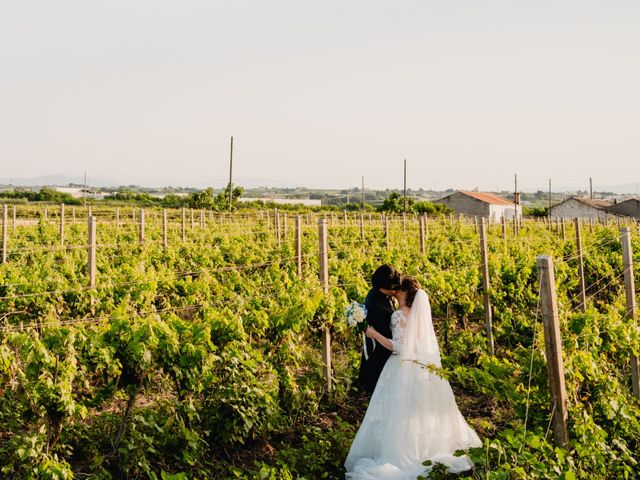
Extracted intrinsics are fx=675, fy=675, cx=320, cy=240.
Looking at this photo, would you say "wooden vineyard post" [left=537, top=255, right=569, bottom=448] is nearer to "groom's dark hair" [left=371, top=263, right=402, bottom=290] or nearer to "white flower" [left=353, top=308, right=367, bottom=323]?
"groom's dark hair" [left=371, top=263, right=402, bottom=290]

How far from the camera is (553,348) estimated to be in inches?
160

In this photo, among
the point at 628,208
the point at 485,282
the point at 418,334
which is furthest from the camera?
the point at 628,208

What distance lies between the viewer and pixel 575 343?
4465 mm

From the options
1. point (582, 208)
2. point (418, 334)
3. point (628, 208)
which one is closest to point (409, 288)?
point (418, 334)

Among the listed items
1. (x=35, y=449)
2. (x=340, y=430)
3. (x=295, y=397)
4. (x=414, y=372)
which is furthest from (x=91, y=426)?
(x=414, y=372)

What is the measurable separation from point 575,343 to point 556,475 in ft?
3.38

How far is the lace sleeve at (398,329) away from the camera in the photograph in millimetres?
4839

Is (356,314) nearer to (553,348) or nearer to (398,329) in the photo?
(398,329)

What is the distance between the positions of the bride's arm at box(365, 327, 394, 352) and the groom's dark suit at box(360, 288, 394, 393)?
0.08 meters

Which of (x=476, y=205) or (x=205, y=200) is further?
(x=476, y=205)

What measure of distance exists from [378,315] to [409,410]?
0.73 meters

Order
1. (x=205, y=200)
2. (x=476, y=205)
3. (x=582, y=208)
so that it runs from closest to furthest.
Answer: (x=205, y=200) → (x=582, y=208) → (x=476, y=205)

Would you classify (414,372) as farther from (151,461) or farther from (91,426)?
(91,426)

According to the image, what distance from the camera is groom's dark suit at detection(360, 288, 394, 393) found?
4.99 m
